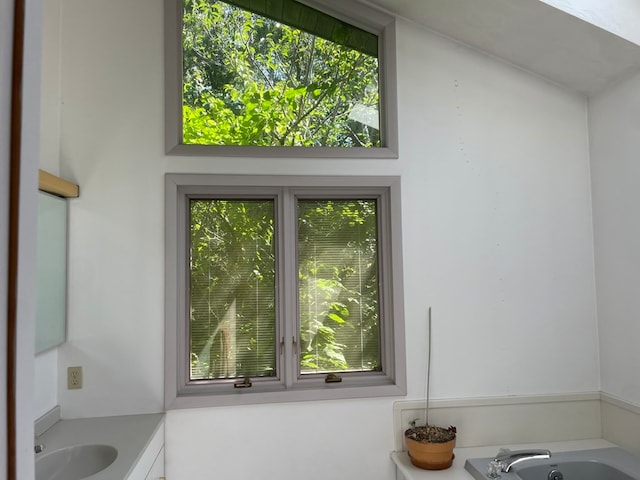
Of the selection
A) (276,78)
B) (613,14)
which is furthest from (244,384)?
(613,14)

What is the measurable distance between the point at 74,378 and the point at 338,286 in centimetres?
131

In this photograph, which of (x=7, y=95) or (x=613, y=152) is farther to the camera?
(x=613, y=152)

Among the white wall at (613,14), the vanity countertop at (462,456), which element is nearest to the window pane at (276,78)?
the white wall at (613,14)

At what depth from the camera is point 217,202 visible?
2.18 m

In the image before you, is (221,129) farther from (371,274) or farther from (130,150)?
(371,274)

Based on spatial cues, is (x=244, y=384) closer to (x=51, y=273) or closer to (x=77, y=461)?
(x=77, y=461)

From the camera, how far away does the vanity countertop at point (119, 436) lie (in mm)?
1488


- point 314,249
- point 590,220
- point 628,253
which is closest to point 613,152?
point 590,220

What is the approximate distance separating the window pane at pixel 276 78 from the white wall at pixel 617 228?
1.19 m

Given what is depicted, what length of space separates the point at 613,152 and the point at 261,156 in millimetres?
1800

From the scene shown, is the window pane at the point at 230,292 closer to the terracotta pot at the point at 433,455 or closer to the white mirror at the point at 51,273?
the white mirror at the point at 51,273

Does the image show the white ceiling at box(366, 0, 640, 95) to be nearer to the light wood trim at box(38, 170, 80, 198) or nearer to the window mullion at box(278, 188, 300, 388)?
the window mullion at box(278, 188, 300, 388)

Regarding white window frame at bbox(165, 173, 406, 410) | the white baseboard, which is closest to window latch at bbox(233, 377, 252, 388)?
white window frame at bbox(165, 173, 406, 410)

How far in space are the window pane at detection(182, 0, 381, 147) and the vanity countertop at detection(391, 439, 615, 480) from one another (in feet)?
5.22
